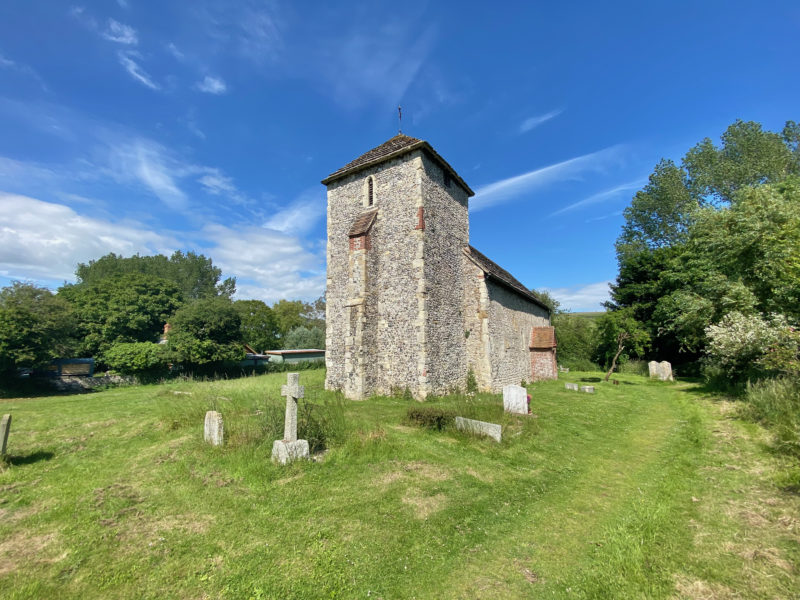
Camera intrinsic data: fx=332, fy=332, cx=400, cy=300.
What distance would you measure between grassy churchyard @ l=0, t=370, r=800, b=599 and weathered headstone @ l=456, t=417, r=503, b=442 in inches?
10.3

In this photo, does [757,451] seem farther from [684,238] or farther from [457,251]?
[684,238]

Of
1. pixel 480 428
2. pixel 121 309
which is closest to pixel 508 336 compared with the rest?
pixel 480 428

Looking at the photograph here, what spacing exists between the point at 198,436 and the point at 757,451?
12887mm

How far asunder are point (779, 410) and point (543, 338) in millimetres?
14213

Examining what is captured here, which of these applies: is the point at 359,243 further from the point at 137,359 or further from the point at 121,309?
the point at 121,309

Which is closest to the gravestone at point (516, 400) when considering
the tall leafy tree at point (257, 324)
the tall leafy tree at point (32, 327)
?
the tall leafy tree at point (32, 327)

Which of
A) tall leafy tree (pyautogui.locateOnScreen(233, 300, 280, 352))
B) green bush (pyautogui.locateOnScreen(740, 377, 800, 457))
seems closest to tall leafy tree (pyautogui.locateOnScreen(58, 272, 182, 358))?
tall leafy tree (pyautogui.locateOnScreen(233, 300, 280, 352))

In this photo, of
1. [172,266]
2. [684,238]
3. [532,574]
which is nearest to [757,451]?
[532,574]

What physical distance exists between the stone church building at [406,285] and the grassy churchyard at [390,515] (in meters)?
5.47

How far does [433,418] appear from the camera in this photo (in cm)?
940

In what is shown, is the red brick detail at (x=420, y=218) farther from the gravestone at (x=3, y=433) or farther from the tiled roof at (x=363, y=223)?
the gravestone at (x=3, y=433)

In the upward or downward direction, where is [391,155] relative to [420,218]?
upward

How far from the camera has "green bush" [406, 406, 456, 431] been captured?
30.7ft

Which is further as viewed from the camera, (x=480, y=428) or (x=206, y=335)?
(x=206, y=335)
